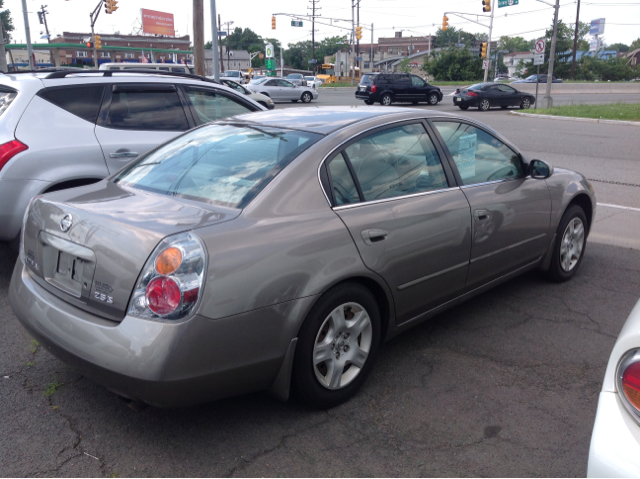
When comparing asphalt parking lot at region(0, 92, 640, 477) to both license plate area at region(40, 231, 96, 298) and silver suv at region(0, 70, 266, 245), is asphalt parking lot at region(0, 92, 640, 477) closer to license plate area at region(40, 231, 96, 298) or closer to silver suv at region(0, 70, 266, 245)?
license plate area at region(40, 231, 96, 298)

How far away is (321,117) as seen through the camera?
386 cm

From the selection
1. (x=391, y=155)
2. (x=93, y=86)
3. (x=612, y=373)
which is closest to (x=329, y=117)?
(x=391, y=155)

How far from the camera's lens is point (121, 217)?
290 cm

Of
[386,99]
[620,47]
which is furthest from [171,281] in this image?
[620,47]

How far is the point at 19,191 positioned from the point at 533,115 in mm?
23331

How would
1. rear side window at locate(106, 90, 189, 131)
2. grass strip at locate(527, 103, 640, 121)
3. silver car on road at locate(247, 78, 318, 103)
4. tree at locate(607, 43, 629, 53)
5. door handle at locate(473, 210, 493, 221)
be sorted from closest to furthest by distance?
door handle at locate(473, 210, 493, 221) < rear side window at locate(106, 90, 189, 131) < grass strip at locate(527, 103, 640, 121) < silver car on road at locate(247, 78, 318, 103) < tree at locate(607, 43, 629, 53)

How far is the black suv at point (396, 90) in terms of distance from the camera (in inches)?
1236

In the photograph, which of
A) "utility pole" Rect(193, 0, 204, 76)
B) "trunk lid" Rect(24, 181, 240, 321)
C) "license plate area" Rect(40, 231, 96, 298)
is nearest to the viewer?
"trunk lid" Rect(24, 181, 240, 321)

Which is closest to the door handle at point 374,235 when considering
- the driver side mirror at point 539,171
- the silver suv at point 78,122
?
the driver side mirror at point 539,171

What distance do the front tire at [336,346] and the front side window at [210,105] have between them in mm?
3700

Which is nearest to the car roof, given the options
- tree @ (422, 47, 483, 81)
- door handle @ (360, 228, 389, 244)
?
door handle @ (360, 228, 389, 244)

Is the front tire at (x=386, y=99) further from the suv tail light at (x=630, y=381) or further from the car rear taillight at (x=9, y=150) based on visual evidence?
the suv tail light at (x=630, y=381)

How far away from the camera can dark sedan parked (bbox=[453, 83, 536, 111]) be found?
29.4 metres

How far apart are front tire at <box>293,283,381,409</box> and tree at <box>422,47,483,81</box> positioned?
5916 cm
